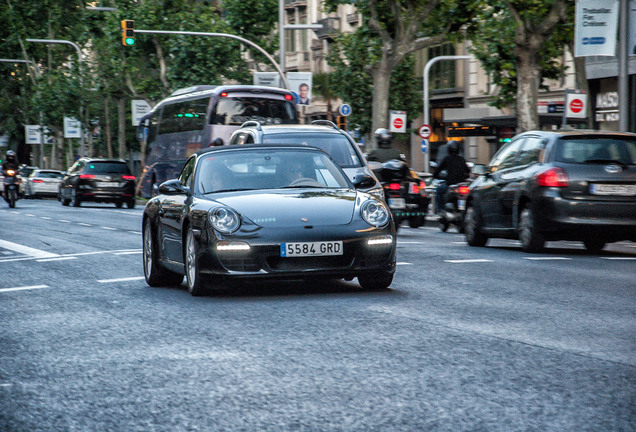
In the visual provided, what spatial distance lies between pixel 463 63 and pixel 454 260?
3857 cm

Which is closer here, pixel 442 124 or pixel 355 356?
pixel 355 356

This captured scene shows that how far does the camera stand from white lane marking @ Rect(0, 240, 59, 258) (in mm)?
16295

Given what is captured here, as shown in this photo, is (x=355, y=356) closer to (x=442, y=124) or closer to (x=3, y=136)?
(x=442, y=124)

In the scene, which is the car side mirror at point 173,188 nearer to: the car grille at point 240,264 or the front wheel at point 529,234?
the car grille at point 240,264

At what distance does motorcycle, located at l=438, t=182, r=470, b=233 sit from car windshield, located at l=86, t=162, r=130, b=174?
2085cm

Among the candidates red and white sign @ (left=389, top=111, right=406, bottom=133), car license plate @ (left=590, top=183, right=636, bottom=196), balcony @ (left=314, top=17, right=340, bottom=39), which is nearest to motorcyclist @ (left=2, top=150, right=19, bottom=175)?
red and white sign @ (left=389, top=111, right=406, bottom=133)

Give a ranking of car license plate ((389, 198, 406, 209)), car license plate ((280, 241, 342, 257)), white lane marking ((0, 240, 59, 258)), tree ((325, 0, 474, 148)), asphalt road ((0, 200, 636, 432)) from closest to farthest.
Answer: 1. asphalt road ((0, 200, 636, 432))
2. car license plate ((280, 241, 342, 257))
3. white lane marking ((0, 240, 59, 258))
4. car license plate ((389, 198, 406, 209))
5. tree ((325, 0, 474, 148))

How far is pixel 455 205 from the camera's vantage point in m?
22.5

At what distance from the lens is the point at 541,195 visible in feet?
49.4

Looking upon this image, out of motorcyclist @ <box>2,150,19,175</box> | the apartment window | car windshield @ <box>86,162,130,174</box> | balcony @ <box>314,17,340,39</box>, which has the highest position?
balcony @ <box>314,17,340,39</box>

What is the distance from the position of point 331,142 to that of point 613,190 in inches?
183

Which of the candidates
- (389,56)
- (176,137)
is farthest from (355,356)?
(389,56)

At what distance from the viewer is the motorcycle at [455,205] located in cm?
2199

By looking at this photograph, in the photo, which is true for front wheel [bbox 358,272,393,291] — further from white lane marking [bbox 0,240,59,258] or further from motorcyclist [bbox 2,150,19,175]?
motorcyclist [bbox 2,150,19,175]
